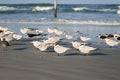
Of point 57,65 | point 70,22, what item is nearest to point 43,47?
point 57,65

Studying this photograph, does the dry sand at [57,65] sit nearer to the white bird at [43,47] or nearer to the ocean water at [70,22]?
the white bird at [43,47]

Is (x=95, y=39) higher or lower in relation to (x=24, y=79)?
lower

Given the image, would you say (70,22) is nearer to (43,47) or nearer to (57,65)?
(43,47)

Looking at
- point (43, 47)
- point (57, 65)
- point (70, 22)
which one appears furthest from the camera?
point (70, 22)

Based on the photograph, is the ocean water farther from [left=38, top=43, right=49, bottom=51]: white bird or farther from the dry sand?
the dry sand

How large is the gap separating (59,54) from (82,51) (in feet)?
2.42

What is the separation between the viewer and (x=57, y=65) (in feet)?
29.6

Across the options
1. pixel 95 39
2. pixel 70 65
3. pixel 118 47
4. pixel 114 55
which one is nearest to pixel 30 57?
pixel 70 65

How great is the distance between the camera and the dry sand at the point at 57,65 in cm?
767

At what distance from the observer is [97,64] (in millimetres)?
9312

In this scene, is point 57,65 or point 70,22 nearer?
point 57,65

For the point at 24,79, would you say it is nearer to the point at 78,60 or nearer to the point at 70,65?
the point at 70,65

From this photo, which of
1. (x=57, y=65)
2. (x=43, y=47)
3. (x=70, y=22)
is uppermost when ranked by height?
(x=57, y=65)

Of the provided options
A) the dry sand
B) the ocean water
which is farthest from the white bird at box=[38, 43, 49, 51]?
the ocean water
